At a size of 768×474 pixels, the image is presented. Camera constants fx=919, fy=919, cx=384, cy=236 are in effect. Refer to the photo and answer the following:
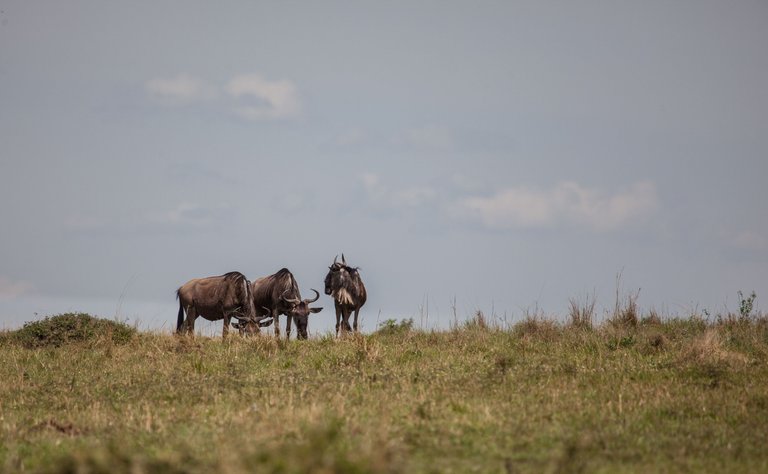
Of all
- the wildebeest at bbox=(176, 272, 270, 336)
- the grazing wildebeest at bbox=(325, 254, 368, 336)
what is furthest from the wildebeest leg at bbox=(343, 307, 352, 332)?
the wildebeest at bbox=(176, 272, 270, 336)

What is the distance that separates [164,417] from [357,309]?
1549cm

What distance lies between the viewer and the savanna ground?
10094 mm

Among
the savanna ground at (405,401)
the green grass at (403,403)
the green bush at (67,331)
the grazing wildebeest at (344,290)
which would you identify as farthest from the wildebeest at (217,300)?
the green grass at (403,403)

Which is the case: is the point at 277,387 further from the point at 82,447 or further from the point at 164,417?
the point at 82,447

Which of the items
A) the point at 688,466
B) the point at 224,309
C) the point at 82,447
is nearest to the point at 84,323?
the point at 224,309

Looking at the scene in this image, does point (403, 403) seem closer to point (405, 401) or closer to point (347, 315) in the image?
point (405, 401)

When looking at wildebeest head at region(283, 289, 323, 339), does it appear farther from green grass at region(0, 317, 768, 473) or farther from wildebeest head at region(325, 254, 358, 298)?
green grass at region(0, 317, 768, 473)

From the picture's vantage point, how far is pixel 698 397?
45.6 feet

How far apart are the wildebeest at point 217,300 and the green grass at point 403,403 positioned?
6.48 meters

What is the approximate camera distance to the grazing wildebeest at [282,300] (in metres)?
28.1

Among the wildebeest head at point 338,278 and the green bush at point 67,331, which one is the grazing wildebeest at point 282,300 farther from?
the green bush at point 67,331

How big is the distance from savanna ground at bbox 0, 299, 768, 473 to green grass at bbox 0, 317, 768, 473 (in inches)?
1.5

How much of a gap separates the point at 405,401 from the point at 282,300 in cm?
1607

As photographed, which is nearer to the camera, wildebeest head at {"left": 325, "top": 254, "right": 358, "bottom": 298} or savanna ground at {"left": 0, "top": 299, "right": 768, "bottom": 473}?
savanna ground at {"left": 0, "top": 299, "right": 768, "bottom": 473}
